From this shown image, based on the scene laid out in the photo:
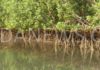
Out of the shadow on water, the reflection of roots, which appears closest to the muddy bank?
the reflection of roots

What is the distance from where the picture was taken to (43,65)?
46.3 ft

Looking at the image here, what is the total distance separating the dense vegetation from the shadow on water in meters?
1.32

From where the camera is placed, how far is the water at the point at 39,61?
45.3 feet

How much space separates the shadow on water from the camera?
545 inches

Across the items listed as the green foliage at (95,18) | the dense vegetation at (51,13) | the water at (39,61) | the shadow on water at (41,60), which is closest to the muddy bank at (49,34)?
the dense vegetation at (51,13)

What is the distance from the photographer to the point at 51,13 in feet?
64.1

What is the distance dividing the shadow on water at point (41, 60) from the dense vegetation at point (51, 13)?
1316 millimetres

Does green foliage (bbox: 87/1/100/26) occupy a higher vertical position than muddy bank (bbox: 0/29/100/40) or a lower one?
higher

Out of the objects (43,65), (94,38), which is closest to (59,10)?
(94,38)

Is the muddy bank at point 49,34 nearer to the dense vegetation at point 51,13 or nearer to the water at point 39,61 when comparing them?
the dense vegetation at point 51,13

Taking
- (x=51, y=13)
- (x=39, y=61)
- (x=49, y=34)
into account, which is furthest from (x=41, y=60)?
(x=49, y=34)

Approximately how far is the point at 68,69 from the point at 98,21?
14.0ft

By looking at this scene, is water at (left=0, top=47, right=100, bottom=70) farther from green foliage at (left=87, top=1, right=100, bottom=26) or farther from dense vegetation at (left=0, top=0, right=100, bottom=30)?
dense vegetation at (left=0, top=0, right=100, bottom=30)

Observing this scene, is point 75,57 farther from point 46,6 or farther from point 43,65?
point 46,6
